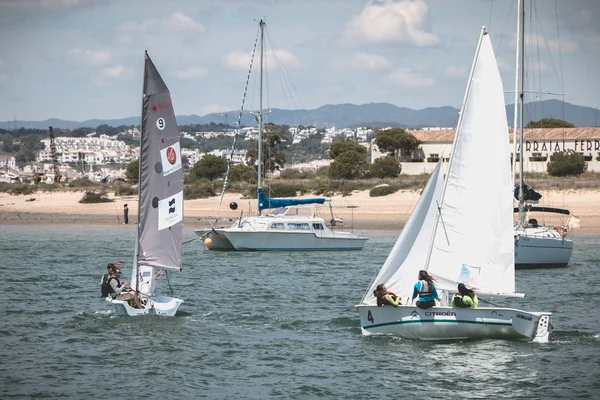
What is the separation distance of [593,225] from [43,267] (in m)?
33.2

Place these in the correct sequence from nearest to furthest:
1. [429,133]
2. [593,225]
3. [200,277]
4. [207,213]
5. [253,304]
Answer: [253,304] < [200,277] < [593,225] < [207,213] < [429,133]

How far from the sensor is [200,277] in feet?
132

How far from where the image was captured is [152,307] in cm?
2797

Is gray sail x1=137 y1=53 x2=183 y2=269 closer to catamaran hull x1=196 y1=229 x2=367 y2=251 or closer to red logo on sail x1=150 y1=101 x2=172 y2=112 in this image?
red logo on sail x1=150 y1=101 x2=172 y2=112

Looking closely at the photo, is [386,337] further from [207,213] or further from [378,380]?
[207,213]

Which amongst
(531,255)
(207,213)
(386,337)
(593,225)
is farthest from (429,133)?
(386,337)

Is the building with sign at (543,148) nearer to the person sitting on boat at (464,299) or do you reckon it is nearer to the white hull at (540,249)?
the white hull at (540,249)

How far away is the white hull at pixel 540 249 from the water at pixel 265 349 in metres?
1.64

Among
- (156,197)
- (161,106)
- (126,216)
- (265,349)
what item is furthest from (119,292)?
(126,216)

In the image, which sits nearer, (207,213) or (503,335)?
(503,335)

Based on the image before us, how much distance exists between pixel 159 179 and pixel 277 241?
23.0m

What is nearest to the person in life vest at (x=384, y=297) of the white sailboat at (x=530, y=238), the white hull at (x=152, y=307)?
the white hull at (x=152, y=307)

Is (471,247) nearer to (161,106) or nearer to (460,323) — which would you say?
(460,323)

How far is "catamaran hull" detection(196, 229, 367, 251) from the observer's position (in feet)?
163
